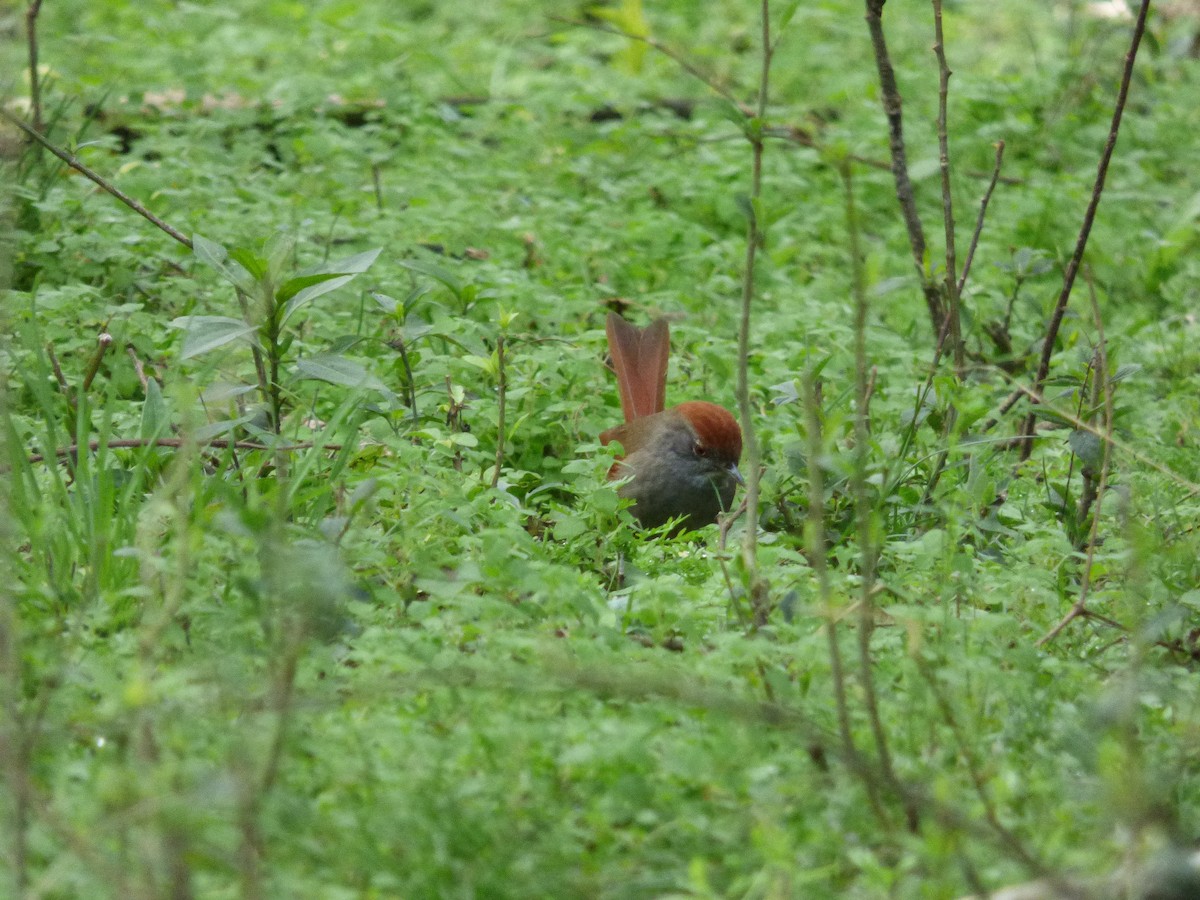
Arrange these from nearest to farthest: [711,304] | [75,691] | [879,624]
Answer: [75,691]
[879,624]
[711,304]

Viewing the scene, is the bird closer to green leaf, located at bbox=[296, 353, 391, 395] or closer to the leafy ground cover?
the leafy ground cover

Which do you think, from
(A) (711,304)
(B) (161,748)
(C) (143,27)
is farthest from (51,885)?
(C) (143,27)

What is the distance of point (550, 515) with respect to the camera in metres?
3.88

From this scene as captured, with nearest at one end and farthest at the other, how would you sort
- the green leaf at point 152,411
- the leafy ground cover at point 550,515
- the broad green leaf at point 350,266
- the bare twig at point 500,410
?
the leafy ground cover at point 550,515
the broad green leaf at point 350,266
the green leaf at point 152,411
the bare twig at point 500,410

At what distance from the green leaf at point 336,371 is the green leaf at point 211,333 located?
6.3 inches

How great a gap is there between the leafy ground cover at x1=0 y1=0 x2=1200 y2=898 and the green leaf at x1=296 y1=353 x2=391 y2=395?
0.8 inches

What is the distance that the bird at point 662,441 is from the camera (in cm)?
446

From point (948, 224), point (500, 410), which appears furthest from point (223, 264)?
point (948, 224)

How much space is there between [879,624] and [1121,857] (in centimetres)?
115

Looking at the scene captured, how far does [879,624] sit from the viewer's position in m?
3.27

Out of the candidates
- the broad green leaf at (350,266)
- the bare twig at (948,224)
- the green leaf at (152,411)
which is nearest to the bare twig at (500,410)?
the broad green leaf at (350,266)

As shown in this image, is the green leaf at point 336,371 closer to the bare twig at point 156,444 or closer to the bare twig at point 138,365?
the bare twig at point 156,444

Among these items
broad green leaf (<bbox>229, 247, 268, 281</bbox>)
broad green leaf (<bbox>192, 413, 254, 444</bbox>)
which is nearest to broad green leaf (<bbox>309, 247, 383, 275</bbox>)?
broad green leaf (<bbox>229, 247, 268, 281</bbox>)

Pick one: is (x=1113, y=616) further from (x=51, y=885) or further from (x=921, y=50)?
(x=921, y=50)
